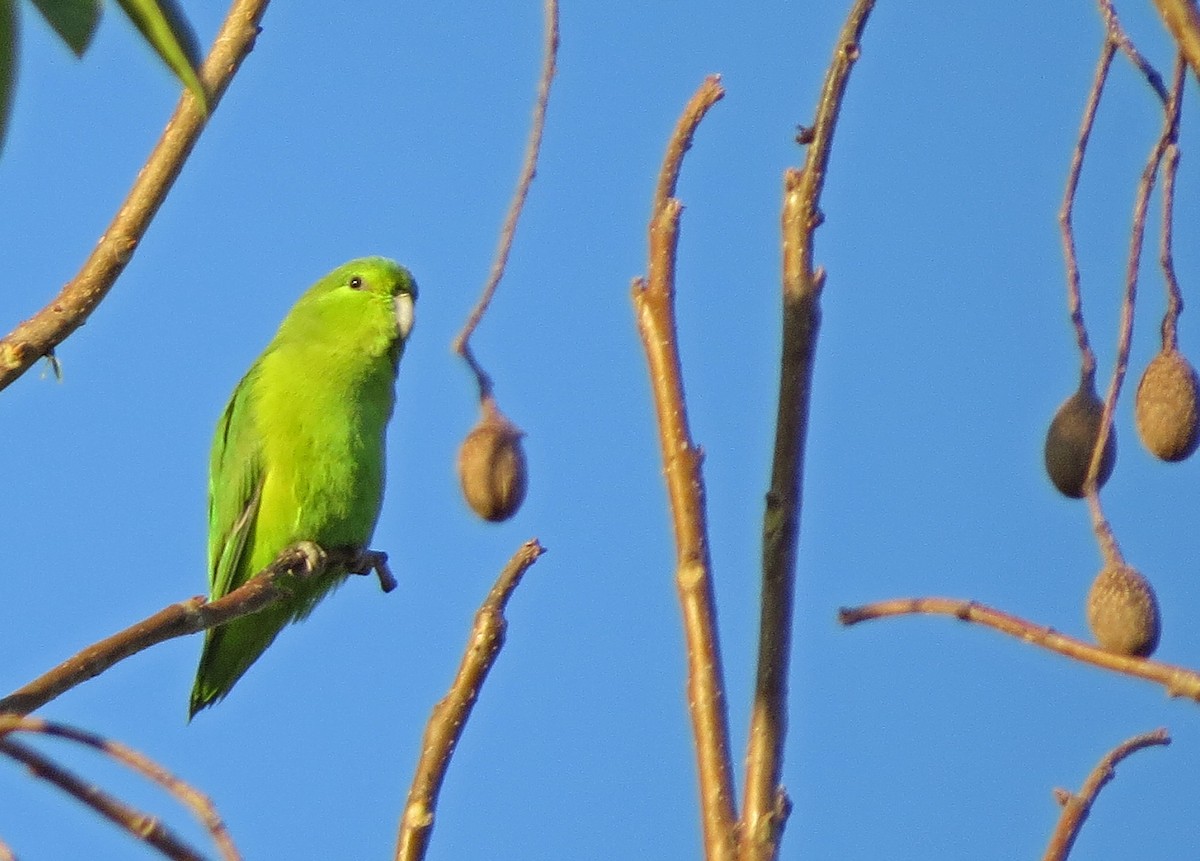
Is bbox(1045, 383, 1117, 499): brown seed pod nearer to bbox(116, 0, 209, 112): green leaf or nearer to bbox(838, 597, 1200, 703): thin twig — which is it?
bbox(838, 597, 1200, 703): thin twig

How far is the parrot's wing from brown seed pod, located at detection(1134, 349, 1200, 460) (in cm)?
325

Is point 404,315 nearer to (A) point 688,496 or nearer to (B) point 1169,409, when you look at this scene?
(B) point 1169,409

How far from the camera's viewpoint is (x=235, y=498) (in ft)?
15.5

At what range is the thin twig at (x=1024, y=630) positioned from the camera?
1.13 metres

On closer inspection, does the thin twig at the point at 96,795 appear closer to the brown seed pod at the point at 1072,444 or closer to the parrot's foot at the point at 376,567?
the brown seed pod at the point at 1072,444

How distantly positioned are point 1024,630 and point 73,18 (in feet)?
2.86

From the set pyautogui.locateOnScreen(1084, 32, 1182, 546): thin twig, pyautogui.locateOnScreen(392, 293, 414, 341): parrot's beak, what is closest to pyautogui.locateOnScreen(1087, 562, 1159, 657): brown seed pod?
pyautogui.locateOnScreen(1084, 32, 1182, 546): thin twig

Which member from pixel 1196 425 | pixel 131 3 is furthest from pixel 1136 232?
pixel 131 3

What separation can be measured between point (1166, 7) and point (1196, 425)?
90 cm

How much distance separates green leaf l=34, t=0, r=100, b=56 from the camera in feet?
3.75

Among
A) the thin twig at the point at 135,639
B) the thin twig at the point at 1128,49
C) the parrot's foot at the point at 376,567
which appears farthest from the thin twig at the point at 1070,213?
the parrot's foot at the point at 376,567

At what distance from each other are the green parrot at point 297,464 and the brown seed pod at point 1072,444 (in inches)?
117

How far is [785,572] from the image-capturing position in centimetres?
133

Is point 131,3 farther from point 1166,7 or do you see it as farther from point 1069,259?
point 1069,259
